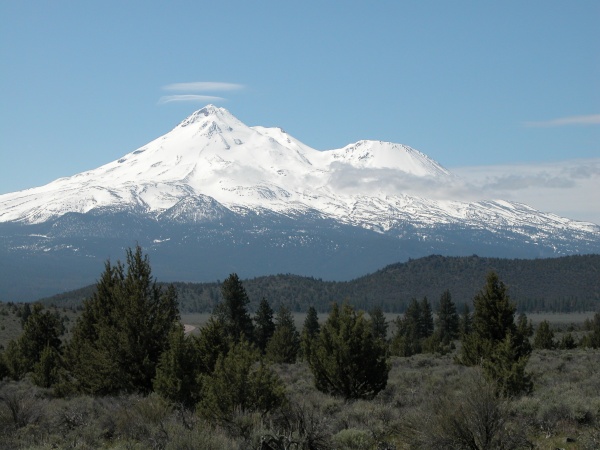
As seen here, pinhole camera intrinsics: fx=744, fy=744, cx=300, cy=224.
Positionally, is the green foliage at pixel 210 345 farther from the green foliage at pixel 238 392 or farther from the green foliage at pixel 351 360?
the green foliage at pixel 238 392

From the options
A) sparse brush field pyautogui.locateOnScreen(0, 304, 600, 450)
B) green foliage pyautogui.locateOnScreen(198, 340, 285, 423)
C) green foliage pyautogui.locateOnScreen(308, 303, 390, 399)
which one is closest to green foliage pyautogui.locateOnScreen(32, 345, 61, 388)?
sparse brush field pyautogui.locateOnScreen(0, 304, 600, 450)

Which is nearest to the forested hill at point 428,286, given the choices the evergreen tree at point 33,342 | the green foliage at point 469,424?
the evergreen tree at point 33,342

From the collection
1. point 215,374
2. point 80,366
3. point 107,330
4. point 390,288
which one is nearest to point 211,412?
point 215,374

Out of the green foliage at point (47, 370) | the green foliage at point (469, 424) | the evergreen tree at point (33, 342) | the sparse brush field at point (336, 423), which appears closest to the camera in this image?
the green foliage at point (469, 424)

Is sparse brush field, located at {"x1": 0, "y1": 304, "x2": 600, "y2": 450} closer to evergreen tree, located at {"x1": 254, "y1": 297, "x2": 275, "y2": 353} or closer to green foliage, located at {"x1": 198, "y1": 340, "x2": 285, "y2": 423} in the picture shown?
green foliage, located at {"x1": 198, "y1": 340, "x2": 285, "y2": 423}

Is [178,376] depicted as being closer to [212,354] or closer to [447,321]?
[212,354]

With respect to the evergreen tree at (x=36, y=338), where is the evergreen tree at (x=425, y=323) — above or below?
below

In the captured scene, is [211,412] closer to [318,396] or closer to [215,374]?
[215,374]

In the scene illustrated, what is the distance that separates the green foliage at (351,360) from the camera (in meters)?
19.5

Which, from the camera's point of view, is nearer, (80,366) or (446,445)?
(446,445)

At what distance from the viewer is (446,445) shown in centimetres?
1102

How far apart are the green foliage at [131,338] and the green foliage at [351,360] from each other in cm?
441

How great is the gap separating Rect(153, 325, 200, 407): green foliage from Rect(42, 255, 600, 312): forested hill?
140917mm

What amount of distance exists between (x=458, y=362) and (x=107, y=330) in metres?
14.4
